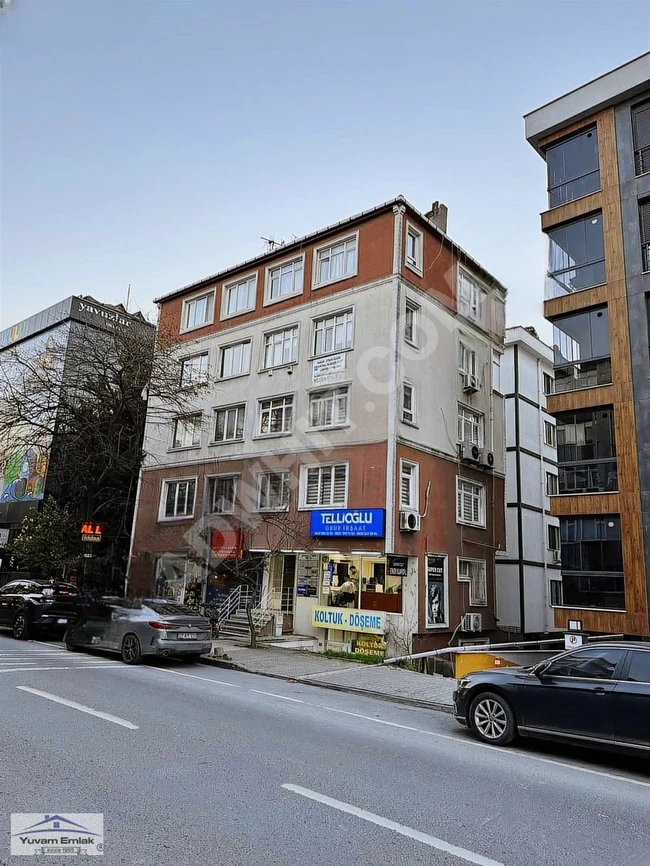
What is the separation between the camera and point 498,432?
2764 cm

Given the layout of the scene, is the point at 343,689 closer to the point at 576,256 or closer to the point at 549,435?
the point at 576,256

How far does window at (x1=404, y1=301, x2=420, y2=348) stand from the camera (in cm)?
2261

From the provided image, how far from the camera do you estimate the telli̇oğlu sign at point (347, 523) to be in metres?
19.9

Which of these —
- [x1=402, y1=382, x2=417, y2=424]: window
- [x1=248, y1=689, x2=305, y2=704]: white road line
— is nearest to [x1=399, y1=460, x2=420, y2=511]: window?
[x1=402, y1=382, x2=417, y2=424]: window

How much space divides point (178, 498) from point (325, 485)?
8670 millimetres

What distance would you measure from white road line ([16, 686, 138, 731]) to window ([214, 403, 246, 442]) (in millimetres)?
16356

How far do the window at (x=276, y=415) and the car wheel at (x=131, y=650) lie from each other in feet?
37.0

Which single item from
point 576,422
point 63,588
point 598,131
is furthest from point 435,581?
point 598,131

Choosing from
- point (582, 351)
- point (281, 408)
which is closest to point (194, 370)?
point (281, 408)

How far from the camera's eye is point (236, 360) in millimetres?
27438

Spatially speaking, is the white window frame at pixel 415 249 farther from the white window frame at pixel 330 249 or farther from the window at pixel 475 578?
the window at pixel 475 578

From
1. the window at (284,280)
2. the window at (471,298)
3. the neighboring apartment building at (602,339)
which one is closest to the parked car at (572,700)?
the neighboring apartment building at (602,339)

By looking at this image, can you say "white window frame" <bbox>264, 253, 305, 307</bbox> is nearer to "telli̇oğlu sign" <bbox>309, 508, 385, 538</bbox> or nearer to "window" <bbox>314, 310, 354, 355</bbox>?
"window" <bbox>314, 310, 354, 355</bbox>

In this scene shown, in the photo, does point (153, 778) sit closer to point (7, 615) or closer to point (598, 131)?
point (7, 615)
